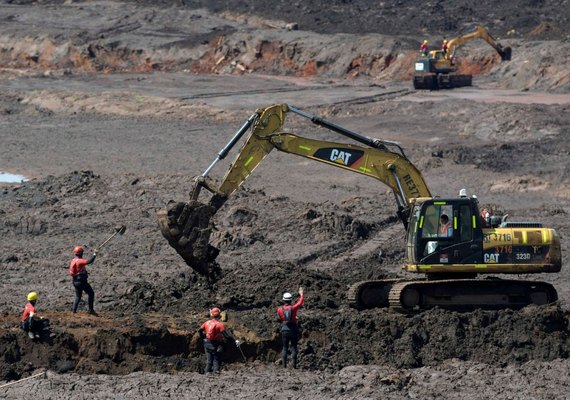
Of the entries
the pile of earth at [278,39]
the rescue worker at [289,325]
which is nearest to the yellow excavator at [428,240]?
the rescue worker at [289,325]

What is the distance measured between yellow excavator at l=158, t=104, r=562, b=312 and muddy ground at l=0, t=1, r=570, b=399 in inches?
27.7

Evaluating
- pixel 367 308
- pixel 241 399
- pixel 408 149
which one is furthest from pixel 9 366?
pixel 408 149

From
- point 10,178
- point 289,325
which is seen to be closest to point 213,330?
point 289,325

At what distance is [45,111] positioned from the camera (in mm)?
49844

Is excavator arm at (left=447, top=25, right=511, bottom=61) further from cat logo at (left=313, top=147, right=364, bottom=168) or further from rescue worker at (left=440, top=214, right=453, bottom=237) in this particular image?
rescue worker at (left=440, top=214, right=453, bottom=237)

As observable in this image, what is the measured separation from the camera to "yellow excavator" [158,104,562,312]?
19.4 metres

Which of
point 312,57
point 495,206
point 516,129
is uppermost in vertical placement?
point 312,57

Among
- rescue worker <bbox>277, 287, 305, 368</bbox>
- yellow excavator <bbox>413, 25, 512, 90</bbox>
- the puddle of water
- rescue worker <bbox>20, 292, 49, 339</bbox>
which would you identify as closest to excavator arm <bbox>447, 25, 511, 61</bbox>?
yellow excavator <bbox>413, 25, 512, 90</bbox>

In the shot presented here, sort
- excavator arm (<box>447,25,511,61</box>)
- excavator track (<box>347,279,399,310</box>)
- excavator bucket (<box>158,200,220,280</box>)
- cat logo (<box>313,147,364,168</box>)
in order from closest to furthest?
excavator track (<box>347,279,399,310</box>), excavator bucket (<box>158,200,220,280</box>), cat logo (<box>313,147,364,168</box>), excavator arm (<box>447,25,511,61</box>)

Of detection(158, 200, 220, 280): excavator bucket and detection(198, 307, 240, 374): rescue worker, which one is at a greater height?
detection(158, 200, 220, 280): excavator bucket

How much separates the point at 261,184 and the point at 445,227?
1521 centimetres

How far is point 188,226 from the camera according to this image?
2030cm

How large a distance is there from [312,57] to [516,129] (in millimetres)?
22067

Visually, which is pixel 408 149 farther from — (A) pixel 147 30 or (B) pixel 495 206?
(A) pixel 147 30
